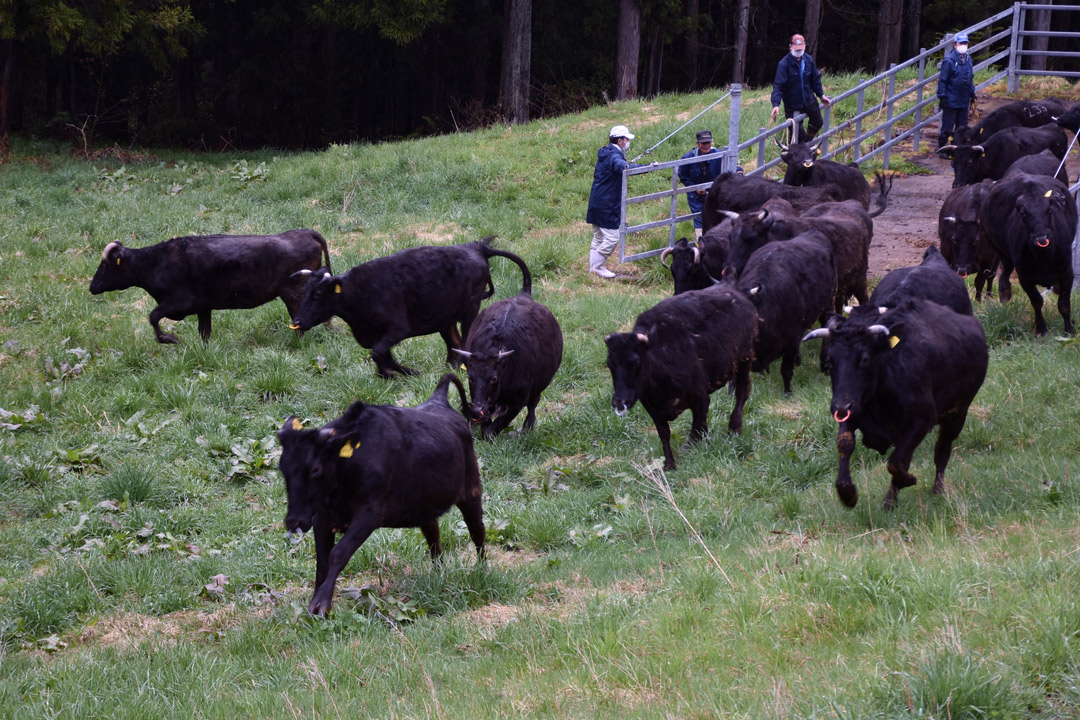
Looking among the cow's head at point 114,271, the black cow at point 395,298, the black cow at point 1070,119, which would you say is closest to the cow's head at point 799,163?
the black cow at point 1070,119

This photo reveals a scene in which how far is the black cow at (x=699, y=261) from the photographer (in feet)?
42.0

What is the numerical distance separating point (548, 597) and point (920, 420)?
2.89 metres

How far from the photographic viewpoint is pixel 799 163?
15945 millimetres

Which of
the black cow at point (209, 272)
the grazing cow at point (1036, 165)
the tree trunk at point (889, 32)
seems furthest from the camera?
the tree trunk at point (889, 32)

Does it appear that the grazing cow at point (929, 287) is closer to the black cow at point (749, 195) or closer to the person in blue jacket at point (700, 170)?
the black cow at point (749, 195)

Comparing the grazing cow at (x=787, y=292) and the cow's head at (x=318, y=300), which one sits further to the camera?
the cow's head at (x=318, y=300)

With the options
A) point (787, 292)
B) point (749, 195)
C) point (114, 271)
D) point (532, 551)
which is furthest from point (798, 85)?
point (532, 551)

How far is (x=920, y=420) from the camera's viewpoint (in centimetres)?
741

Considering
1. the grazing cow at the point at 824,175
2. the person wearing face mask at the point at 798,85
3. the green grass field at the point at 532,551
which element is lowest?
the green grass field at the point at 532,551

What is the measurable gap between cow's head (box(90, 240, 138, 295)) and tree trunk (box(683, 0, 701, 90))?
84.5ft

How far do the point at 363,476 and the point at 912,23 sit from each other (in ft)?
113

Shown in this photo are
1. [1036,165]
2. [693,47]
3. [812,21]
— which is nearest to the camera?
[1036,165]

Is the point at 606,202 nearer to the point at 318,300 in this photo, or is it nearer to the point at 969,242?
the point at 969,242

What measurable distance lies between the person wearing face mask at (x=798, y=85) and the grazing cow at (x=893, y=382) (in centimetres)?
1051
